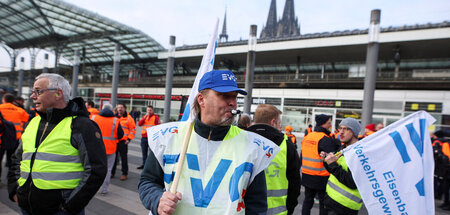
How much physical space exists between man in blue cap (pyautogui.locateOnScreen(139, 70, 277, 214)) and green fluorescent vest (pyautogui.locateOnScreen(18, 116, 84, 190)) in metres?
0.90

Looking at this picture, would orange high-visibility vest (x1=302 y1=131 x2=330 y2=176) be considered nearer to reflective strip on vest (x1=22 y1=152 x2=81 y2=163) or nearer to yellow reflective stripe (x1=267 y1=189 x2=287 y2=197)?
yellow reflective stripe (x1=267 y1=189 x2=287 y2=197)

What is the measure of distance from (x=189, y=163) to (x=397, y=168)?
2089 millimetres

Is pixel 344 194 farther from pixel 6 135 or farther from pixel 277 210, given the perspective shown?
pixel 6 135

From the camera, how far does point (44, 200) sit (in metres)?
2.09

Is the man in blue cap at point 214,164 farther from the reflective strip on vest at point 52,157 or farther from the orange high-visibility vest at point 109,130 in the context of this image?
the orange high-visibility vest at point 109,130

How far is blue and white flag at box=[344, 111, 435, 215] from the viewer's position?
2.37m

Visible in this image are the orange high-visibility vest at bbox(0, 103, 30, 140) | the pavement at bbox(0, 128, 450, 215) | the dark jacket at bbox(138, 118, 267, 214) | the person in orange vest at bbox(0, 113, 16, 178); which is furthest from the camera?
the orange high-visibility vest at bbox(0, 103, 30, 140)

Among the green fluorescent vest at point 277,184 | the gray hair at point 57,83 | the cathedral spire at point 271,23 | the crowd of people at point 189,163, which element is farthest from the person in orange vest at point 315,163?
the cathedral spire at point 271,23

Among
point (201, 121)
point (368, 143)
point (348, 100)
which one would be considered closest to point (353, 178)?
point (368, 143)

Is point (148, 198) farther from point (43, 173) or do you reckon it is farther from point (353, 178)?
point (353, 178)

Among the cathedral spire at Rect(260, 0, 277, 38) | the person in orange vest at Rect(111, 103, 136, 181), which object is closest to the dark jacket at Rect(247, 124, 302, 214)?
the person in orange vest at Rect(111, 103, 136, 181)

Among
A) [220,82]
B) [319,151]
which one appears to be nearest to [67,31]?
[319,151]

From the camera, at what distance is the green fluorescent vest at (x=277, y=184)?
2.71 meters

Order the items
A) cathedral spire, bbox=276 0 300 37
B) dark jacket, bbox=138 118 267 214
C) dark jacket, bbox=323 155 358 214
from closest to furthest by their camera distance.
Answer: dark jacket, bbox=138 118 267 214 → dark jacket, bbox=323 155 358 214 → cathedral spire, bbox=276 0 300 37
